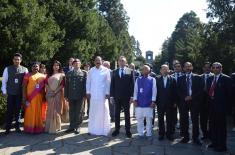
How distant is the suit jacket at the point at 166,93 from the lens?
1030 centimetres

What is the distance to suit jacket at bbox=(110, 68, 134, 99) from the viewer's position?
34.8ft

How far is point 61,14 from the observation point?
28250 mm

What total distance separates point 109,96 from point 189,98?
2297 mm

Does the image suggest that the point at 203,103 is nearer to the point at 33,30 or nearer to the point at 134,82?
the point at 134,82

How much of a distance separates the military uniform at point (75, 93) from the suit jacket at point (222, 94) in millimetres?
3772

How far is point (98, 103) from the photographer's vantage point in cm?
1084

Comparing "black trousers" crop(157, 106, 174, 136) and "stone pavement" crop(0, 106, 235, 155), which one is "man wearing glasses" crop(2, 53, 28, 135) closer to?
"stone pavement" crop(0, 106, 235, 155)

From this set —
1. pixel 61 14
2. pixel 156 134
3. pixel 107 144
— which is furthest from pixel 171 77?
pixel 61 14

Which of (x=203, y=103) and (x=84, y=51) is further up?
(x=84, y=51)

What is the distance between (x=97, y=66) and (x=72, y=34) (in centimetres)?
1919

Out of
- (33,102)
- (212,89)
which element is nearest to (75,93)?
(33,102)

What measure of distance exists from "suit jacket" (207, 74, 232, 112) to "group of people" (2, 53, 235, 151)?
2.32ft

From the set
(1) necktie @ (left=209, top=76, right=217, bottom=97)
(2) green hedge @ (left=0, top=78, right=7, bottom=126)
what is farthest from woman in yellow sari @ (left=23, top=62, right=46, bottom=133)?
(1) necktie @ (left=209, top=76, right=217, bottom=97)

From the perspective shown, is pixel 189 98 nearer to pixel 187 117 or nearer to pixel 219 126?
pixel 187 117
